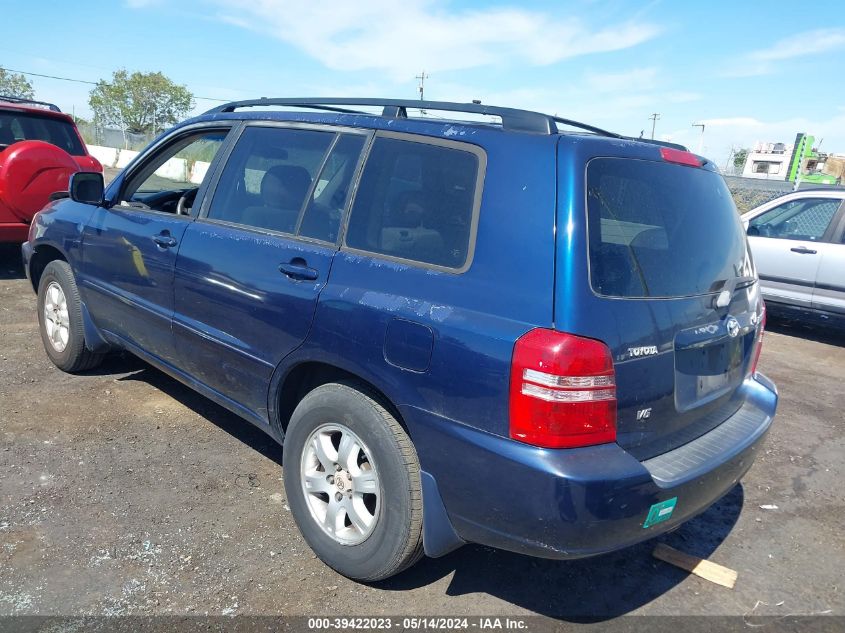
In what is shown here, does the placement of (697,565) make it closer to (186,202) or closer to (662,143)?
(662,143)

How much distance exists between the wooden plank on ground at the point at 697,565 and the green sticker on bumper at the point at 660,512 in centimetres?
80

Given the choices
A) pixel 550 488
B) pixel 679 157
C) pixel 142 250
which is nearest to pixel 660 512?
pixel 550 488

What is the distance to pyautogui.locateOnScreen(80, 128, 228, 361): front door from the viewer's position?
3.56m

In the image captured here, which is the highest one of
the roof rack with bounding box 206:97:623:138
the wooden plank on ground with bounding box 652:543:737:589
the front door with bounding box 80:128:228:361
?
the roof rack with bounding box 206:97:623:138

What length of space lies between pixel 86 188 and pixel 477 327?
3.20 m

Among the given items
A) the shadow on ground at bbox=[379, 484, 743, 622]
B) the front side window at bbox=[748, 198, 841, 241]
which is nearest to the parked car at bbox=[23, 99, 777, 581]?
the shadow on ground at bbox=[379, 484, 743, 622]

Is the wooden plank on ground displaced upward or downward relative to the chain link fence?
downward

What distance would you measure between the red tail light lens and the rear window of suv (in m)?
0.03

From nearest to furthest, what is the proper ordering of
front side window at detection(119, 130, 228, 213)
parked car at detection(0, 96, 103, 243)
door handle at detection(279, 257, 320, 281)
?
1. door handle at detection(279, 257, 320, 281)
2. front side window at detection(119, 130, 228, 213)
3. parked car at detection(0, 96, 103, 243)

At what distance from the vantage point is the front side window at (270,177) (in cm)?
300

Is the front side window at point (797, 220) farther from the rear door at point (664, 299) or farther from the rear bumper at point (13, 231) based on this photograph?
the rear bumper at point (13, 231)

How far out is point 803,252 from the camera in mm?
7090

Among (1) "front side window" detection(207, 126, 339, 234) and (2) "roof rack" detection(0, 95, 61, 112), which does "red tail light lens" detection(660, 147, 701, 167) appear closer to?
(1) "front side window" detection(207, 126, 339, 234)

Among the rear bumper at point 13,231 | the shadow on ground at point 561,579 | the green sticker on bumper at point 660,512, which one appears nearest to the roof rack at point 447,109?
the green sticker on bumper at point 660,512
